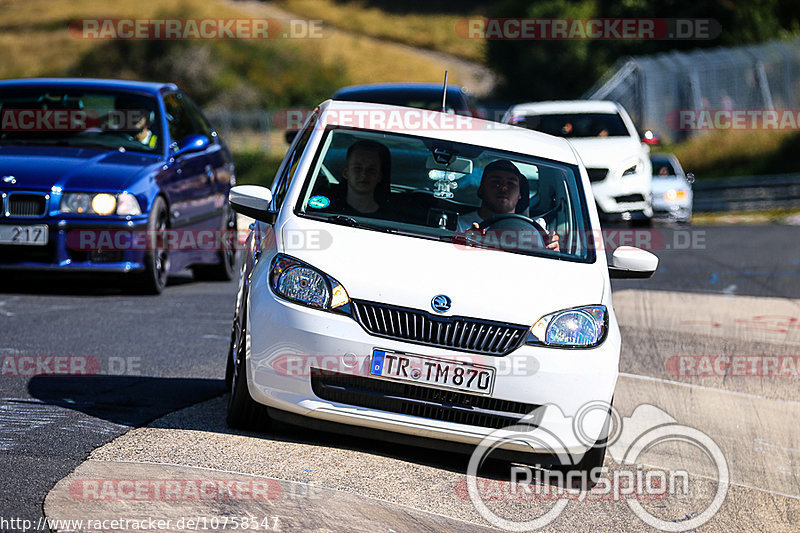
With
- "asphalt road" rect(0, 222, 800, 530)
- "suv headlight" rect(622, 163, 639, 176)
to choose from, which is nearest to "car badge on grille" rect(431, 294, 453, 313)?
"asphalt road" rect(0, 222, 800, 530)

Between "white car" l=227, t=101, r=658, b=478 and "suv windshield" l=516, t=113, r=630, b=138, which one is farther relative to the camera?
"suv windshield" l=516, t=113, r=630, b=138

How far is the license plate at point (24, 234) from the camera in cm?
1044

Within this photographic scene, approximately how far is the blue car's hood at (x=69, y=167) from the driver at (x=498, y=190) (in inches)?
173

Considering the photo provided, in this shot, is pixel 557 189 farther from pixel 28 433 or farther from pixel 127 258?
pixel 127 258

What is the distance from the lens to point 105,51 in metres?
69.9

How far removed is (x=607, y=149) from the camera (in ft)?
65.6

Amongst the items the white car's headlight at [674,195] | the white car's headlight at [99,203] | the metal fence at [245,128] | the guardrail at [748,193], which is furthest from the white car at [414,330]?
the metal fence at [245,128]

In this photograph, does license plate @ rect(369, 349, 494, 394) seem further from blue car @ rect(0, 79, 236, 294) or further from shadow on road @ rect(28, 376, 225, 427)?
blue car @ rect(0, 79, 236, 294)

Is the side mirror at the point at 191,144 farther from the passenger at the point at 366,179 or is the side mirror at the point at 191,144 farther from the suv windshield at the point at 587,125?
the suv windshield at the point at 587,125

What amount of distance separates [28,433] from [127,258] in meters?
4.82

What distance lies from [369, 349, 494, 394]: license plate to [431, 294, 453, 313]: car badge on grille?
0.71 ft

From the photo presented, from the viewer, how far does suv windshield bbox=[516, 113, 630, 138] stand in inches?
804

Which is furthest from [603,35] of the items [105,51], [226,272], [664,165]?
[226,272]

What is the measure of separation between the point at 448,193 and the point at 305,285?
49.4 inches
